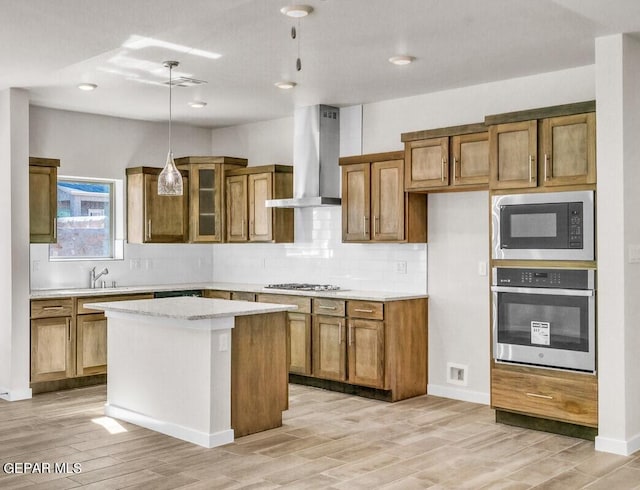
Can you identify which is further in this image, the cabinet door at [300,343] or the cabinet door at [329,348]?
the cabinet door at [300,343]

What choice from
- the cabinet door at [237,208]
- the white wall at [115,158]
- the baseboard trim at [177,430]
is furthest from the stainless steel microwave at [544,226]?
the white wall at [115,158]

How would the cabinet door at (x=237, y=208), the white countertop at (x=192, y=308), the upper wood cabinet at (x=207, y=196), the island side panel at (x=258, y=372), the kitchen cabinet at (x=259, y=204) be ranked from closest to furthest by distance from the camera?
1. the white countertop at (x=192, y=308)
2. the island side panel at (x=258, y=372)
3. the kitchen cabinet at (x=259, y=204)
4. the cabinet door at (x=237, y=208)
5. the upper wood cabinet at (x=207, y=196)

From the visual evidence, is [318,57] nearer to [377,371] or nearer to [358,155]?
[358,155]

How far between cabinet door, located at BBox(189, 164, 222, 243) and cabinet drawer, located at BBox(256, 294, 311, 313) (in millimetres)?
1174

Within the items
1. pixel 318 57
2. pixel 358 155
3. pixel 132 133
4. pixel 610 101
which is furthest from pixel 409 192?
pixel 132 133

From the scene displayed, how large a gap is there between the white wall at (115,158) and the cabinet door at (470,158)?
3.71 meters

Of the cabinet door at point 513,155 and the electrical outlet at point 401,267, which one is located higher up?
the cabinet door at point 513,155

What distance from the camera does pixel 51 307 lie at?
6.42m

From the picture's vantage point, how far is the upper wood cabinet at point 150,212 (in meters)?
7.51

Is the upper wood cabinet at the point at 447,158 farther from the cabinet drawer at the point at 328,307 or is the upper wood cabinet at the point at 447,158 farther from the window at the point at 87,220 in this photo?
the window at the point at 87,220

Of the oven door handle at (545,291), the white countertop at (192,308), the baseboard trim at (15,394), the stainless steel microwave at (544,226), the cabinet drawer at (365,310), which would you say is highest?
the stainless steel microwave at (544,226)

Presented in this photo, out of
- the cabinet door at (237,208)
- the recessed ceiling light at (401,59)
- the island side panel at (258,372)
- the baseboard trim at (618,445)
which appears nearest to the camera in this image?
the baseboard trim at (618,445)

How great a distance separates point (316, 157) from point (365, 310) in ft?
5.67

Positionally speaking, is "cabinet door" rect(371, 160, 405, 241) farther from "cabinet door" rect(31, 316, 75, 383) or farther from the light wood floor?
"cabinet door" rect(31, 316, 75, 383)
